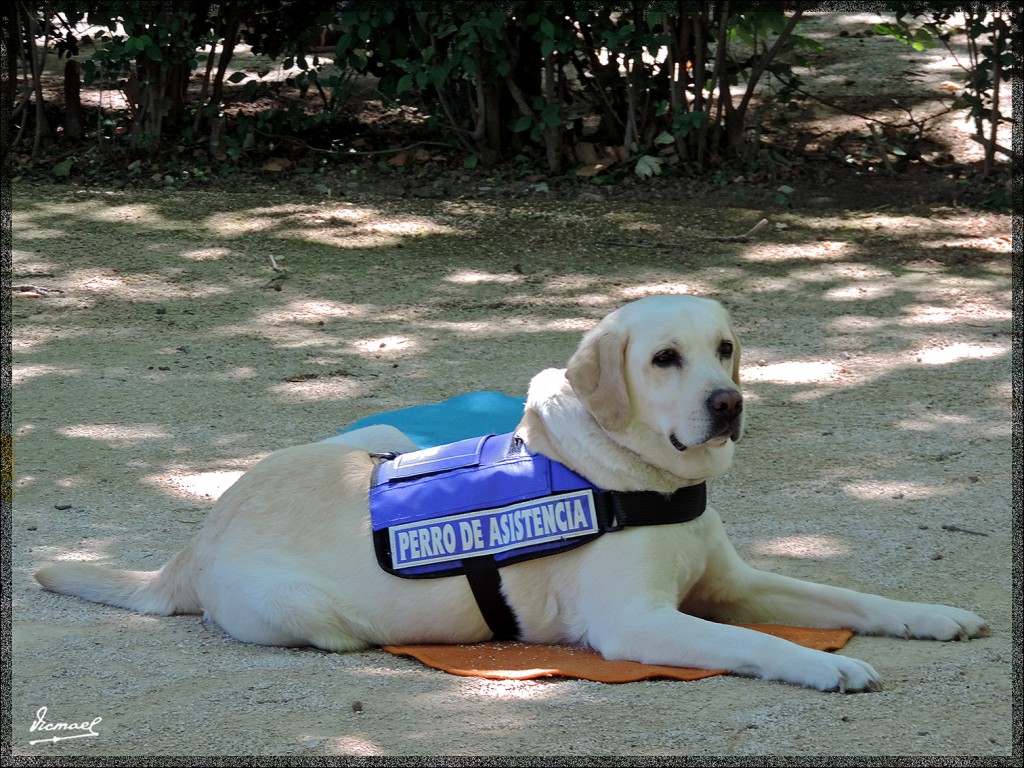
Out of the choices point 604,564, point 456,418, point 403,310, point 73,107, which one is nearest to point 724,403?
point 604,564

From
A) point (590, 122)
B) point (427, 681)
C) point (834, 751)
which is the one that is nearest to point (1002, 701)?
point (834, 751)

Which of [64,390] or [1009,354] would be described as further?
[1009,354]

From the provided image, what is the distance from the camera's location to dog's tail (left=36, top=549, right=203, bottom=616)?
13.1ft

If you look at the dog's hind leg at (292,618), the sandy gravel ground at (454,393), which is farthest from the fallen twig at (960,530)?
the dog's hind leg at (292,618)

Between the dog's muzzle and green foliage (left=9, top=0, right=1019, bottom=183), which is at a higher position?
green foliage (left=9, top=0, right=1019, bottom=183)

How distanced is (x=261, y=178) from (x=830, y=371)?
18.9ft

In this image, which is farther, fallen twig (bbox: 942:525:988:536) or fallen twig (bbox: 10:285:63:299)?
fallen twig (bbox: 10:285:63:299)

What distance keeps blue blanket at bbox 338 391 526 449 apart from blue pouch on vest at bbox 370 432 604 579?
62.1 inches

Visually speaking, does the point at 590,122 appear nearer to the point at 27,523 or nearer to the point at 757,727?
the point at 27,523

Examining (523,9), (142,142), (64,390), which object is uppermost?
(523,9)

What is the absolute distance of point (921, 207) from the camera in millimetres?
9844

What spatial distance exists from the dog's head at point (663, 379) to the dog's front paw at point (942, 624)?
0.72 meters
